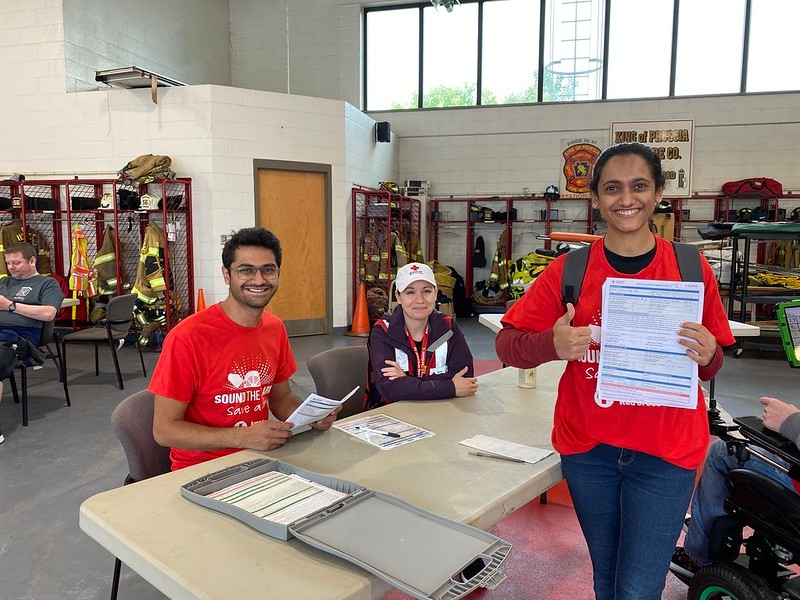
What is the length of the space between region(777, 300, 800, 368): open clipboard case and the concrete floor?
7.71ft

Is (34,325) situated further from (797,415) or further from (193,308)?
(797,415)

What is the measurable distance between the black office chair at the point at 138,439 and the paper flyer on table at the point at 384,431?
600 mm

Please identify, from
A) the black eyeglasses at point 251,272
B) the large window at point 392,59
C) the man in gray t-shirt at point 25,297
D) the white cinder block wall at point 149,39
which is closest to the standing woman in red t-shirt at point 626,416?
the black eyeglasses at point 251,272

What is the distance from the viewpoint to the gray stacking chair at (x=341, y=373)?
2.37 meters

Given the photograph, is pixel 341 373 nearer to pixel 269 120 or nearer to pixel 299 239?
pixel 299 239

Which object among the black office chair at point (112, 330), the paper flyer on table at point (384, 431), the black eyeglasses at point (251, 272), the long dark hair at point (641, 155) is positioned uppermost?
the long dark hair at point (641, 155)

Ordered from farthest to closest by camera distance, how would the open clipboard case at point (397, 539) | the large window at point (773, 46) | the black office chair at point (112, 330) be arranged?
the large window at point (773, 46), the black office chair at point (112, 330), the open clipboard case at point (397, 539)

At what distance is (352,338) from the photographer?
7371mm

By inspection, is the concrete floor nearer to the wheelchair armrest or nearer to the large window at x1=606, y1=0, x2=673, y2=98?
the wheelchair armrest

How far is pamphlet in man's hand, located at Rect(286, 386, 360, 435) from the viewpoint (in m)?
1.48

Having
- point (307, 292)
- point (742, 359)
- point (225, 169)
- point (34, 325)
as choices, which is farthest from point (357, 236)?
point (742, 359)

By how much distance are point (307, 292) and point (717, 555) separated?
20.5 feet

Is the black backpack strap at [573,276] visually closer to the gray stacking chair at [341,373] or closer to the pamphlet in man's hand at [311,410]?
the pamphlet in man's hand at [311,410]

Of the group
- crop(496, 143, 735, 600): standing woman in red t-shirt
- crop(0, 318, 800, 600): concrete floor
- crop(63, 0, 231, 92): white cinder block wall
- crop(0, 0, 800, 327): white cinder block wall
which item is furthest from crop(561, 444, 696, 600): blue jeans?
crop(63, 0, 231, 92): white cinder block wall
